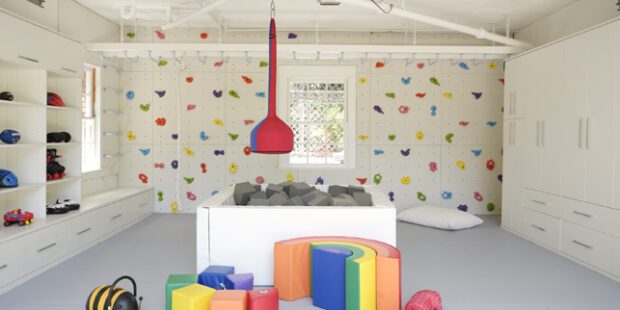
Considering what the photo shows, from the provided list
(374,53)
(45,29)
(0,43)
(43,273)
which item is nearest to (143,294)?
(43,273)

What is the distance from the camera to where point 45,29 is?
439 cm

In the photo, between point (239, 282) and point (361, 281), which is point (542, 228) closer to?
point (361, 281)

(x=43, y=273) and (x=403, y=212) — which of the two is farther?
(x=403, y=212)

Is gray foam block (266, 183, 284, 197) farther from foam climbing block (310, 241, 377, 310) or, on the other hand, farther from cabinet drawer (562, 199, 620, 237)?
cabinet drawer (562, 199, 620, 237)

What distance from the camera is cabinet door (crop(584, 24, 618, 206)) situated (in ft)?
13.4

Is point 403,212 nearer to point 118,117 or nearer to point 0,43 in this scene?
point 118,117

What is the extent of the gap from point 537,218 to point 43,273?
5.06m

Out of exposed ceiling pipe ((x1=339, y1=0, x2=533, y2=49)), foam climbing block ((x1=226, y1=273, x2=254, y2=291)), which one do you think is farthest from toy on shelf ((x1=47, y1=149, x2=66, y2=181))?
exposed ceiling pipe ((x1=339, y1=0, x2=533, y2=49))

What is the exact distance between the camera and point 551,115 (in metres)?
4.98

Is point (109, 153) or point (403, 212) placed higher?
point (109, 153)

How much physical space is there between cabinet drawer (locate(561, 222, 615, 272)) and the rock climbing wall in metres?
2.51

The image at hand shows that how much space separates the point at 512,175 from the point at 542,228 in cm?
89

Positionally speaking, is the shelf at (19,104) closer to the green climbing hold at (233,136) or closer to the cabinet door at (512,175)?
the green climbing hold at (233,136)

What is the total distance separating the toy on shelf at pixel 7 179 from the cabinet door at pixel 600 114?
525 centimetres
